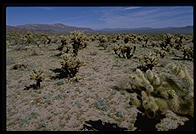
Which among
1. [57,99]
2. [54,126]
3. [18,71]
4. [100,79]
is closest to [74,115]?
[54,126]

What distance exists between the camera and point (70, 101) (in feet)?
26.1

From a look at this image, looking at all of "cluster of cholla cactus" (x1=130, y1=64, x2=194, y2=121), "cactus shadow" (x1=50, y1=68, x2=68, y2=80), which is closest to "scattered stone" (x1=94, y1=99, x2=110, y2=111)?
"cluster of cholla cactus" (x1=130, y1=64, x2=194, y2=121)

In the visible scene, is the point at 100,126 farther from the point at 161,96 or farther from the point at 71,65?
the point at 71,65

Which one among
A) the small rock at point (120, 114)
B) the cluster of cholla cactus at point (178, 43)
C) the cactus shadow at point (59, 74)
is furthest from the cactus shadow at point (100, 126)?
the cluster of cholla cactus at point (178, 43)

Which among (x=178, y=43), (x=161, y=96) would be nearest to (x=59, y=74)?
(x=161, y=96)

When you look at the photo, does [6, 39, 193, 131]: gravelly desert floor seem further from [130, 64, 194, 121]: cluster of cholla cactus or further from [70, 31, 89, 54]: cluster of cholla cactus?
[70, 31, 89, 54]: cluster of cholla cactus

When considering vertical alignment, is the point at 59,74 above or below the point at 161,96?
below

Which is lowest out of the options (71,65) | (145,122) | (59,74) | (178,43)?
(59,74)

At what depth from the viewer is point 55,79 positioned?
10766 mm

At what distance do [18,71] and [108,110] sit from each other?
7.69 m

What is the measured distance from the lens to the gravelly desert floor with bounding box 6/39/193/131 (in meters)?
6.45

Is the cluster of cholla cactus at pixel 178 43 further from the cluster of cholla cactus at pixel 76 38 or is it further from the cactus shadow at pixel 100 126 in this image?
the cactus shadow at pixel 100 126
